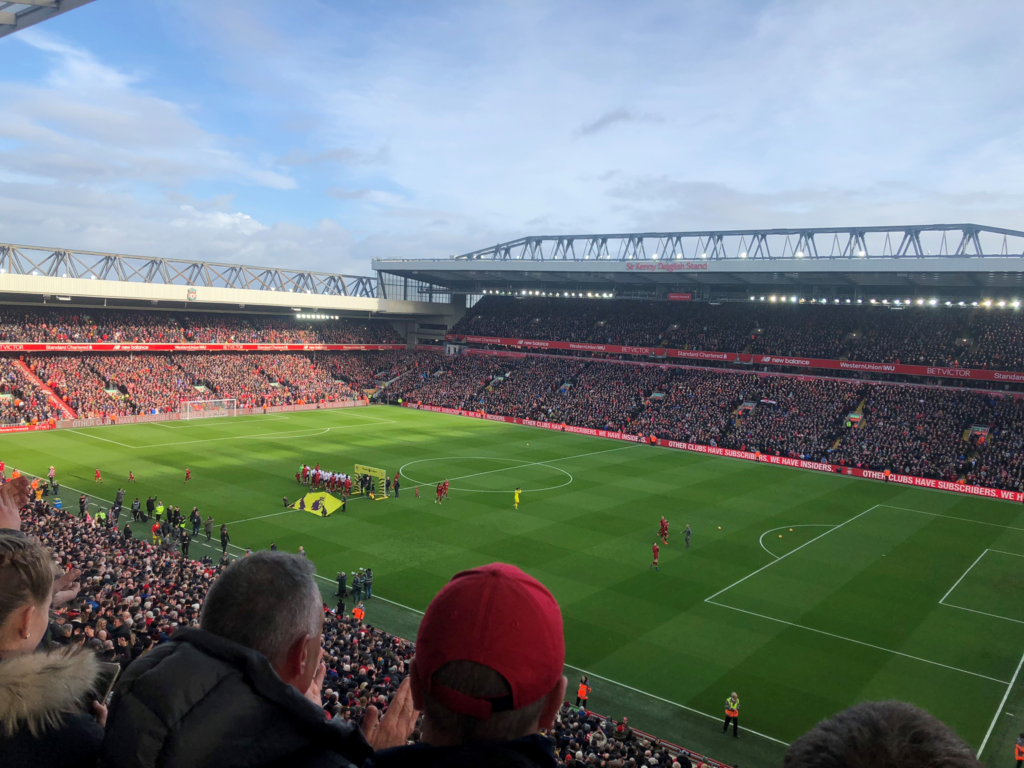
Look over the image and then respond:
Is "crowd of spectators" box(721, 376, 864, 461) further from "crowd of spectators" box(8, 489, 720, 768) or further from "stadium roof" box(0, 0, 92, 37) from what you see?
"stadium roof" box(0, 0, 92, 37)

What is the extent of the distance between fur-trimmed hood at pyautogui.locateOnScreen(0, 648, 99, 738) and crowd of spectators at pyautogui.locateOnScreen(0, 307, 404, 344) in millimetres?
69643

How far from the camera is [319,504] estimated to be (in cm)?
3569

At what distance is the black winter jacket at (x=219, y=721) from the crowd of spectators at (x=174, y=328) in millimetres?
70156

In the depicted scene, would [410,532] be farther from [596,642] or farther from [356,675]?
[356,675]

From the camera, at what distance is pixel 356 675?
16.1 m

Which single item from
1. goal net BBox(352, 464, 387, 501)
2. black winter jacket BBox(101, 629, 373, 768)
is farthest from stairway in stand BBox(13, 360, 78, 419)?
black winter jacket BBox(101, 629, 373, 768)

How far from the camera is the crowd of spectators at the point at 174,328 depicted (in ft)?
206

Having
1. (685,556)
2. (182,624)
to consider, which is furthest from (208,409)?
(182,624)

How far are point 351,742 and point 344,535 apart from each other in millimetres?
31115

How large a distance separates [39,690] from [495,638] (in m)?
1.72

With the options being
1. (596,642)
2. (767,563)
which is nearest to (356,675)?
(596,642)

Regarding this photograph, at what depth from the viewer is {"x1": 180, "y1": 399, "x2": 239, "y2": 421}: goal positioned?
6367cm

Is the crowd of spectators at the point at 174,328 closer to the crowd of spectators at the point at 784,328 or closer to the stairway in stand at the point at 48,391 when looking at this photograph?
the stairway in stand at the point at 48,391

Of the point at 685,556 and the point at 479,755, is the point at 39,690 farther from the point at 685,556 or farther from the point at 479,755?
the point at 685,556
